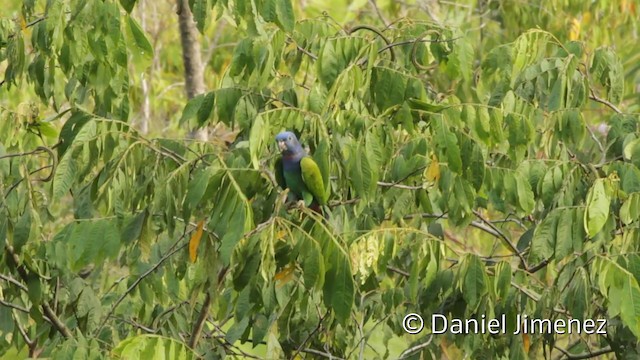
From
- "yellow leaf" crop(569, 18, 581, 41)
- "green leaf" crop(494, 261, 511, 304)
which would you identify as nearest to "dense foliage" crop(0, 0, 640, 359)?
"green leaf" crop(494, 261, 511, 304)

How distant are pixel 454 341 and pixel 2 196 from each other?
5.83 ft

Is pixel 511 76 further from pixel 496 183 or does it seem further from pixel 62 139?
pixel 62 139

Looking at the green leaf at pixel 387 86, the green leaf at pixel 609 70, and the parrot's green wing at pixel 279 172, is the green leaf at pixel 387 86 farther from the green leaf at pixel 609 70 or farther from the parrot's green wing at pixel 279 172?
the green leaf at pixel 609 70

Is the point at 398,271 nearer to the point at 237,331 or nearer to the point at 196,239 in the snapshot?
the point at 237,331

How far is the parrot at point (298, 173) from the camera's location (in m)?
3.92

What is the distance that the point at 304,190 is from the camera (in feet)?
13.8

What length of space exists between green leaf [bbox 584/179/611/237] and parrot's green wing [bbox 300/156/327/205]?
872mm

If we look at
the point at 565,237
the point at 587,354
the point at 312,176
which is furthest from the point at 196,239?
the point at 587,354

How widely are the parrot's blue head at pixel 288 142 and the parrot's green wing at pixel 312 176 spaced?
16 cm

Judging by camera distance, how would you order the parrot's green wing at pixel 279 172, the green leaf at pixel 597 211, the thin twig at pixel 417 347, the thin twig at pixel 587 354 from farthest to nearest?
1. the thin twig at pixel 587 354
2. the thin twig at pixel 417 347
3. the parrot's green wing at pixel 279 172
4. the green leaf at pixel 597 211

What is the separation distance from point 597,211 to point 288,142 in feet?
3.53

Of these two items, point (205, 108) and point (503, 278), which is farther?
point (205, 108)

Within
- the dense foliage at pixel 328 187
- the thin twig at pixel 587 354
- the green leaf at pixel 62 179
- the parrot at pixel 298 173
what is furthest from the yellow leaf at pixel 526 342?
the green leaf at pixel 62 179

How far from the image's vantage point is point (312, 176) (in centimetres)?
392
